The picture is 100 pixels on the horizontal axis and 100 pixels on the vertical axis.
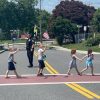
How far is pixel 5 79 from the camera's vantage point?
805 inches

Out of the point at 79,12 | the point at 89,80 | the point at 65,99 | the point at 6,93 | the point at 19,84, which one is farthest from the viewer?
the point at 79,12

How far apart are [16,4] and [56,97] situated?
59.2 metres

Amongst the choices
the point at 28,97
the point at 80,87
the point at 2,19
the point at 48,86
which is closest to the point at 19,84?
the point at 48,86

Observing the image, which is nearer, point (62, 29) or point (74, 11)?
point (62, 29)

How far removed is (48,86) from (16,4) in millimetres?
55943

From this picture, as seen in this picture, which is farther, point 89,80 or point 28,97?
point 89,80

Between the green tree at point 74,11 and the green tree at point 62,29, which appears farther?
the green tree at point 74,11

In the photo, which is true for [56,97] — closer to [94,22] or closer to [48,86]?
[48,86]

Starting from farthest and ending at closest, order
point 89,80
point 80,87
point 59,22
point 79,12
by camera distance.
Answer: point 79,12 → point 59,22 → point 89,80 → point 80,87

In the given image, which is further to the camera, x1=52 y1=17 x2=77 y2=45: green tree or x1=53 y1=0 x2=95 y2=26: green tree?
x1=53 y1=0 x2=95 y2=26: green tree

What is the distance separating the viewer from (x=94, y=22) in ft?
263

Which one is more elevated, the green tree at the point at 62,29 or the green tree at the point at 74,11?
the green tree at the point at 74,11

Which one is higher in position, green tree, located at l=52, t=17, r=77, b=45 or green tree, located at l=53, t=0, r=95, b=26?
green tree, located at l=53, t=0, r=95, b=26

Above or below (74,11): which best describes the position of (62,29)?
below
